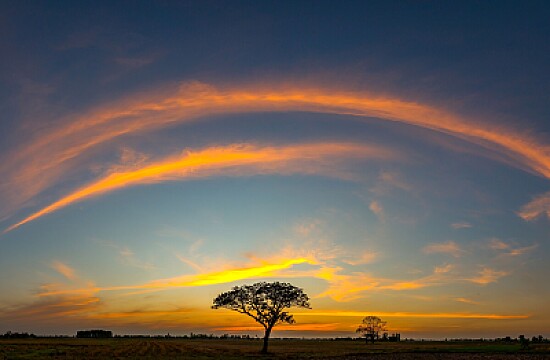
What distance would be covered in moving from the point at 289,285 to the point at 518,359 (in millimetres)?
47198

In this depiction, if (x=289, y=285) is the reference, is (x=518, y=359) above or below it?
below

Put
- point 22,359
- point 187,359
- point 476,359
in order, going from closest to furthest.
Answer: point 22,359 → point 187,359 → point 476,359

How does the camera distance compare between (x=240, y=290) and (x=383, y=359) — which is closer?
(x=383, y=359)

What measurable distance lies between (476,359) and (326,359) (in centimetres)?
2388

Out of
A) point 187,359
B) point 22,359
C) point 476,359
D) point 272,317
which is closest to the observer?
point 22,359

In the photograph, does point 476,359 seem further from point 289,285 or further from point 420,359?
point 289,285

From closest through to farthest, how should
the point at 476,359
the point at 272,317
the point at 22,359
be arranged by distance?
1. the point at 22,359
2. the point at 476,359
3. the point at 272,317

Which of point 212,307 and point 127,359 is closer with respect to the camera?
point 127,359

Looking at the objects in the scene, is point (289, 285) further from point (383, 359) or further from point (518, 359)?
point (518, 359)

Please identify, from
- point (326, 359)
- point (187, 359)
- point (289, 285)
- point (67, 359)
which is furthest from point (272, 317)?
point (67, 359)

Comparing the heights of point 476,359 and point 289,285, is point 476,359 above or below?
below

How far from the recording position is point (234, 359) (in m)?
78.9

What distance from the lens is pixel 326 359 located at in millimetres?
85188

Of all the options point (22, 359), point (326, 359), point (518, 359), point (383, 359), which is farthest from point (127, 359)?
point (518, 359)
